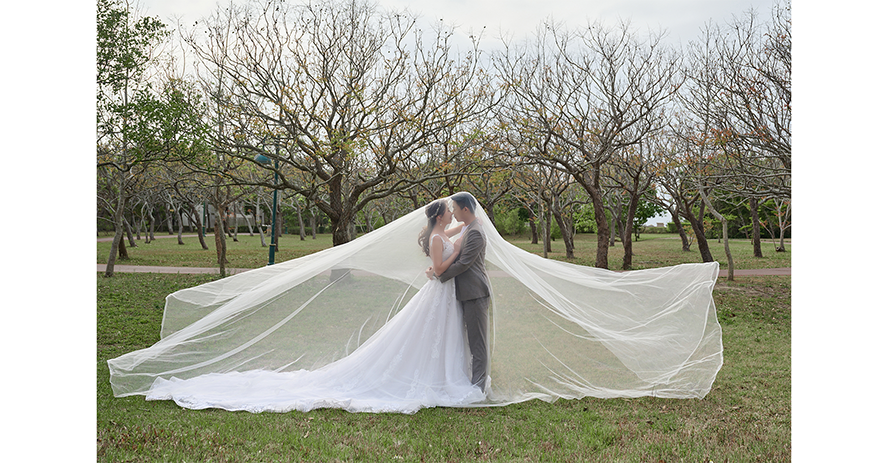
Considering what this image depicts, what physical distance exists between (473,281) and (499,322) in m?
0.49

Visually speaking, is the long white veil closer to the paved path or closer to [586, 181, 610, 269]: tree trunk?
[586, 181, 610, 269]: tree trunk

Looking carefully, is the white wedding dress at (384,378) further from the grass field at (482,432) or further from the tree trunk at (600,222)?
the tree trunk at (600,222)

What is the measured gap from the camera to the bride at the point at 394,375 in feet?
14.0

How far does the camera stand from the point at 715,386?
495 cm

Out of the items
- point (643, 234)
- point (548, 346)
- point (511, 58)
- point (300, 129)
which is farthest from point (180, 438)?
point (643, 234)

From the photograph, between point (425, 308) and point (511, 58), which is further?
point (511, 58)

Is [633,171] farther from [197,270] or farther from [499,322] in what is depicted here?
[197,270]

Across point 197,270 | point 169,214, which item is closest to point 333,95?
point 197,270

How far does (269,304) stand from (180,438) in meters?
1.67

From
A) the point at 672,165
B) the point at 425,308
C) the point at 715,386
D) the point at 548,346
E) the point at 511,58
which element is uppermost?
the point at 511,58

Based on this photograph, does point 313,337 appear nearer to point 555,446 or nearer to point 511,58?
point 555,446

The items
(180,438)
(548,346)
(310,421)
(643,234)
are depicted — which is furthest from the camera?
(643,234)

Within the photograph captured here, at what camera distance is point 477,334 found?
185 inches

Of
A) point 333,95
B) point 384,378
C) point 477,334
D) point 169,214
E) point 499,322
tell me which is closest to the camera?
point 384,378
